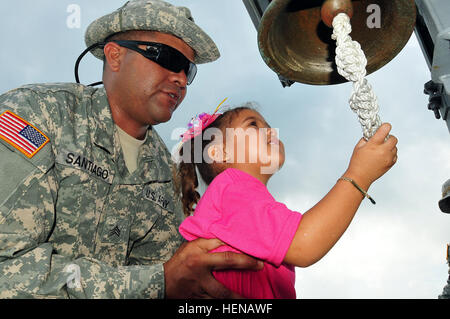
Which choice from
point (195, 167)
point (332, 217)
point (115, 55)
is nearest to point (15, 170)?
point (195, 167)

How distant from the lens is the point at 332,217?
190 cm

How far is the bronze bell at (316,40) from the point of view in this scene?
2.00m

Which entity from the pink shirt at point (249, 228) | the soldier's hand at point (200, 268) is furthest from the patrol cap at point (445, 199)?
the soldier's hand at point (200, 268)

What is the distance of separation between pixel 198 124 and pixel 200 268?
1.12 m

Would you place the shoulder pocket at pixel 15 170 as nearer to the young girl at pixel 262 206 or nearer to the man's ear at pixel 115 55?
the young girl at pixel 262 206

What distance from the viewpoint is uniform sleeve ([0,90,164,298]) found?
208 centimetres

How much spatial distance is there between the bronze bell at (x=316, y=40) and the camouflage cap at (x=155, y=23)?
1.29 meters

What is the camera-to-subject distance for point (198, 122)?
287cm

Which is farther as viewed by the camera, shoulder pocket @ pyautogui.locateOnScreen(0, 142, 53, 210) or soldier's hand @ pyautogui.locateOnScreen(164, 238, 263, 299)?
shoulder pocket @ pyautogui.locateOnScreen(0, 142, 53, 210)

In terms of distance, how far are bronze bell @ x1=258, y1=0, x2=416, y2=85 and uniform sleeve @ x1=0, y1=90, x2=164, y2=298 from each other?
4.56ft

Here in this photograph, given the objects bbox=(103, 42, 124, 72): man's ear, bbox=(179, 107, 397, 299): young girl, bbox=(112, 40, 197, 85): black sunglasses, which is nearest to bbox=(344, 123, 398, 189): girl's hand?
bbox=(179, 107, 397, 299): young girl

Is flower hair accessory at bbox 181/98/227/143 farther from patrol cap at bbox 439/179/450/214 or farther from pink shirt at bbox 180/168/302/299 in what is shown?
patrol cap at bbox 439/179/450/214

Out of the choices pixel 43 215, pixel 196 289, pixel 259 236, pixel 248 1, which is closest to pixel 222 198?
pixel 259 236

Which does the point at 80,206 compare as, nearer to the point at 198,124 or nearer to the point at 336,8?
the point at 198,124
